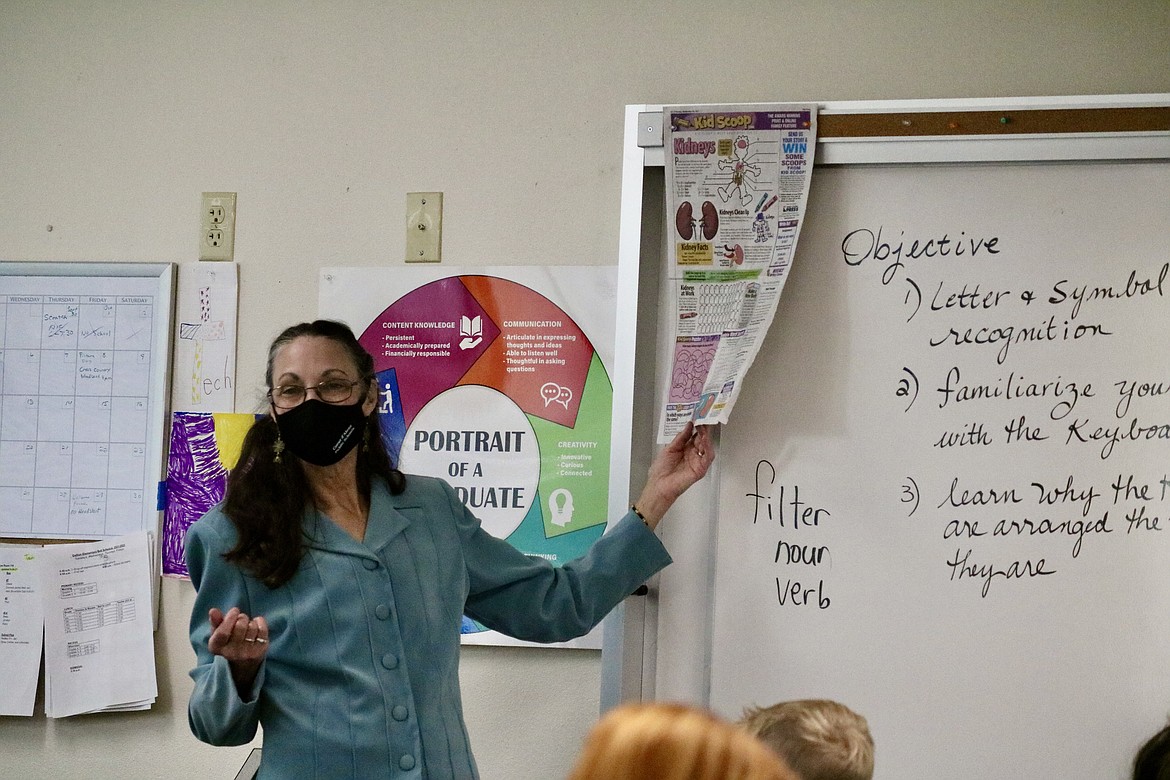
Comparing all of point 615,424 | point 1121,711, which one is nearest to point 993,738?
point 1121,711

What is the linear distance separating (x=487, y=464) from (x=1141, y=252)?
1.18 m

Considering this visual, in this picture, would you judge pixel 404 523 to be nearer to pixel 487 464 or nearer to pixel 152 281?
pixel 487 464

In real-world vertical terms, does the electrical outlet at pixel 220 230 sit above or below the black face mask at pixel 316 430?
above

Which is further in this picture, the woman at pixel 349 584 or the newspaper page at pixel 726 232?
the newspaper page at pixel 726 232

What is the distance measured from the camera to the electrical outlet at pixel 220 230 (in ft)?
6.75

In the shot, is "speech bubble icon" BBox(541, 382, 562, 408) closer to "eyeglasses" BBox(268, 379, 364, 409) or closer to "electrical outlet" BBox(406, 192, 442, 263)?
"electrical outlet" BBox(406, 192, 442, 263)

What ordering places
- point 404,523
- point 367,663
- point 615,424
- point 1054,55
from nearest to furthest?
point 367,663 → point 404,523 → point 615,424 → point 1054,55

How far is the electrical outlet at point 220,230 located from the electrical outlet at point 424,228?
0.38 m

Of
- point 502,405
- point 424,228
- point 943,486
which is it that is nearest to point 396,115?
point 424,228

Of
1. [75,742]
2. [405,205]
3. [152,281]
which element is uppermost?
[405,205]

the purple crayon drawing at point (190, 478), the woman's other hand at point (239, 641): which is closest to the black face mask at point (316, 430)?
the woman's other hand at point (239, 641)

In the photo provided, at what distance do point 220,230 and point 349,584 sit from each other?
3.22ft

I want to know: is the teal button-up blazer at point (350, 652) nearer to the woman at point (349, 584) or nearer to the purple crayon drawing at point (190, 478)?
the woman at point (349, 584)

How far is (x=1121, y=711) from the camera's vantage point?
1485mm
